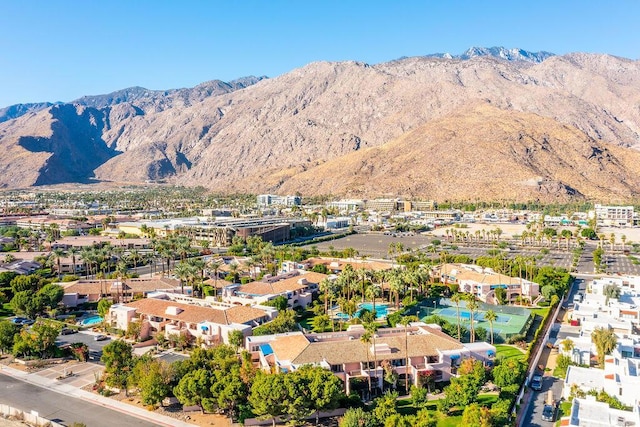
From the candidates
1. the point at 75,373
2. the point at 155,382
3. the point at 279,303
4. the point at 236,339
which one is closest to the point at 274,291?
the point at 279,303

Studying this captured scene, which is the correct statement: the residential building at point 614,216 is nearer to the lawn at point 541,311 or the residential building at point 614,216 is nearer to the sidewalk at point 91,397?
the lawn at point 541,311

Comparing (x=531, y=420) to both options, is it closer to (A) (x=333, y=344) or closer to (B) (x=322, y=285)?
(A) (x=333, y=344)

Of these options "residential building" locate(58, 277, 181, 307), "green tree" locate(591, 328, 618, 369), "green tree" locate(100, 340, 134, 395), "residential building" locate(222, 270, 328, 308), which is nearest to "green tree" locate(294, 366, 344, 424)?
"green tree" locate(100, 340, 134, 395)

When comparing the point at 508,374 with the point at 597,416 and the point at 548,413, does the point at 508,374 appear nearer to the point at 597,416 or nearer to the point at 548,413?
the point at 548,413

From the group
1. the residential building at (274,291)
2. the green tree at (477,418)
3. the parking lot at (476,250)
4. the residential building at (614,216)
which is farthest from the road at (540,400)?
the residential building at (614,216)

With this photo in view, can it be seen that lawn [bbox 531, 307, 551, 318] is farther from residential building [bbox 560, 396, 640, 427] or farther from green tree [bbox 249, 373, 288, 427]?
green tree [bbox 249, 373, 288, 427]
